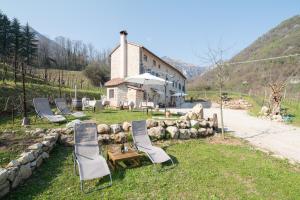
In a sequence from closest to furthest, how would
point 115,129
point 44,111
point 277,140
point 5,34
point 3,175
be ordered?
1. point 3,175
2. point 115,129
3. point 277,140
4. point 44,111
5. point 5,34

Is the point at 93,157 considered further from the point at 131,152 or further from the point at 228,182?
the point at 228,182

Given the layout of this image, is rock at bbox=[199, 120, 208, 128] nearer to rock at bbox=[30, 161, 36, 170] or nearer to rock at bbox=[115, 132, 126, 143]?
rock at bbox=[115, 132, 126, 143]

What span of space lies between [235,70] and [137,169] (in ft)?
181

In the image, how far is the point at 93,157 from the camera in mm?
5188

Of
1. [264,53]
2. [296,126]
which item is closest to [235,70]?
[264,53]

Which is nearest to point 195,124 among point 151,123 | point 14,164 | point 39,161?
point 151,123

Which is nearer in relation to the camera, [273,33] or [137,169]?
[137,169]

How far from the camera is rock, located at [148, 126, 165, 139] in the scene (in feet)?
25.0

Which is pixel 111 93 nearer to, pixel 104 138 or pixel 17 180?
pixel 104 138

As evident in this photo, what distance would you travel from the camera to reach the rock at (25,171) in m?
4.32

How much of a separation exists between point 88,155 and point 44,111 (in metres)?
5.73

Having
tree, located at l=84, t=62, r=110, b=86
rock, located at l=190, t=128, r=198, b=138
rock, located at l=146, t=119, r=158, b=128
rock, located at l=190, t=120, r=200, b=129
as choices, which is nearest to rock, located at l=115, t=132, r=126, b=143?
rock, located at l=146, t=119, r=158, b=128

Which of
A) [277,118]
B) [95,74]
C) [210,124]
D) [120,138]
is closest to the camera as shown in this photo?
[120,138]

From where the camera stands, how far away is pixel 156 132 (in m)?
7.68
